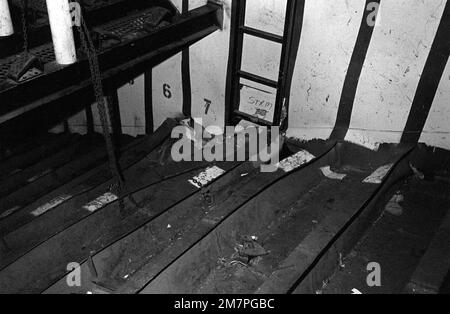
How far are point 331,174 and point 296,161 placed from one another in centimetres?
33

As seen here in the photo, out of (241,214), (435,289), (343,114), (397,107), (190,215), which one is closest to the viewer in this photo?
(435,289)

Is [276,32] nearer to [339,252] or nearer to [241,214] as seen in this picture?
[241,214]

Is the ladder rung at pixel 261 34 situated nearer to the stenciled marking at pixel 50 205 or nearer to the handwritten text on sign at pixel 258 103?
the handwritten text on sign at pixel 258 103

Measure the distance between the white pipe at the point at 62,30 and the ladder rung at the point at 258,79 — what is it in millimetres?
1707

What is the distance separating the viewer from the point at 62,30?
335 cm

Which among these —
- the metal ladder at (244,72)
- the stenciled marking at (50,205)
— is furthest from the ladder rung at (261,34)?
the stenciled marking at (50,205)

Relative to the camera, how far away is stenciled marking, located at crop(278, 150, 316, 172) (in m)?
3.91

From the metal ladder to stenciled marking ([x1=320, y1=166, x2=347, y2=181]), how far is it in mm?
719

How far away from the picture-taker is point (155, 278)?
261 centimetres

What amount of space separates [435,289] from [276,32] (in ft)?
8.96

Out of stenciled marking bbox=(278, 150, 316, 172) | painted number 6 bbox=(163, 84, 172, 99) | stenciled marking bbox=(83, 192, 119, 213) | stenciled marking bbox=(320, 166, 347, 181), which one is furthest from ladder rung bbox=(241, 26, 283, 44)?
stenciled marking bbox=(83, 192, 119, 213)

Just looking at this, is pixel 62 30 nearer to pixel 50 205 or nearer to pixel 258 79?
pixel 50 205

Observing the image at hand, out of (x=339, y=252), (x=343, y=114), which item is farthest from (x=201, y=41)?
(x=339, y=252)

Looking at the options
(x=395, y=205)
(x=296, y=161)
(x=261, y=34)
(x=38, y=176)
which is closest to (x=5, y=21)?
(x=38, y=176)
